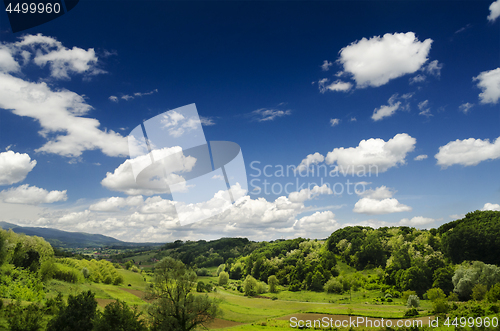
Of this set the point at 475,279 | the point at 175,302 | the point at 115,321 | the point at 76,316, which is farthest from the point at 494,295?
the point at 76,316

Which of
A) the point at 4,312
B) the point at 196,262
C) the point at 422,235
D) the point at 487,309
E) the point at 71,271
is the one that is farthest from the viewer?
the point at 196,262

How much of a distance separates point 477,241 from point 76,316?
80.8 metres

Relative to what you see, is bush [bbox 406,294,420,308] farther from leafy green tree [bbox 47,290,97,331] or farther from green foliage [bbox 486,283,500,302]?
leafy green tree [bbox 47,290,97,331]

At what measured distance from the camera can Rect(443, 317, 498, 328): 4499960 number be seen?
83.4ft

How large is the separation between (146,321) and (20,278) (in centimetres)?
3643

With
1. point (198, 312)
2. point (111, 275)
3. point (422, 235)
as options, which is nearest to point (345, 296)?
point (422, 235)

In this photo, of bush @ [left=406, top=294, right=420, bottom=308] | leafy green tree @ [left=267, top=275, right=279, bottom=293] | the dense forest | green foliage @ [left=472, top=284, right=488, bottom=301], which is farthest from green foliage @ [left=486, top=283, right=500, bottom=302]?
leafy green tree @ [left=267, top=275, right=279, bottom=293]

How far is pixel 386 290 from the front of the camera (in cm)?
6656

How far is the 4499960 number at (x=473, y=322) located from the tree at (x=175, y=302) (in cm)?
2577

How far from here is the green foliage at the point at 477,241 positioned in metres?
61.5

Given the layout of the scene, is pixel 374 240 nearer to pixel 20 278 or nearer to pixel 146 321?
pixel 146 321

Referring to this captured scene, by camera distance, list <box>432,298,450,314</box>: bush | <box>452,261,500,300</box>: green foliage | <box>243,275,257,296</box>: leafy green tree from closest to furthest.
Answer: <box>432,298,450,314</box>: bush → <box>452,261,500,300</box>: green foliage → <box>243,275,257,296</box>: leafy green tree

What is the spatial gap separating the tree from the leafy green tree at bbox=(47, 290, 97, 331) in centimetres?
537

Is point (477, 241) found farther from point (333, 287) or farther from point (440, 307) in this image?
point (333, 287)
